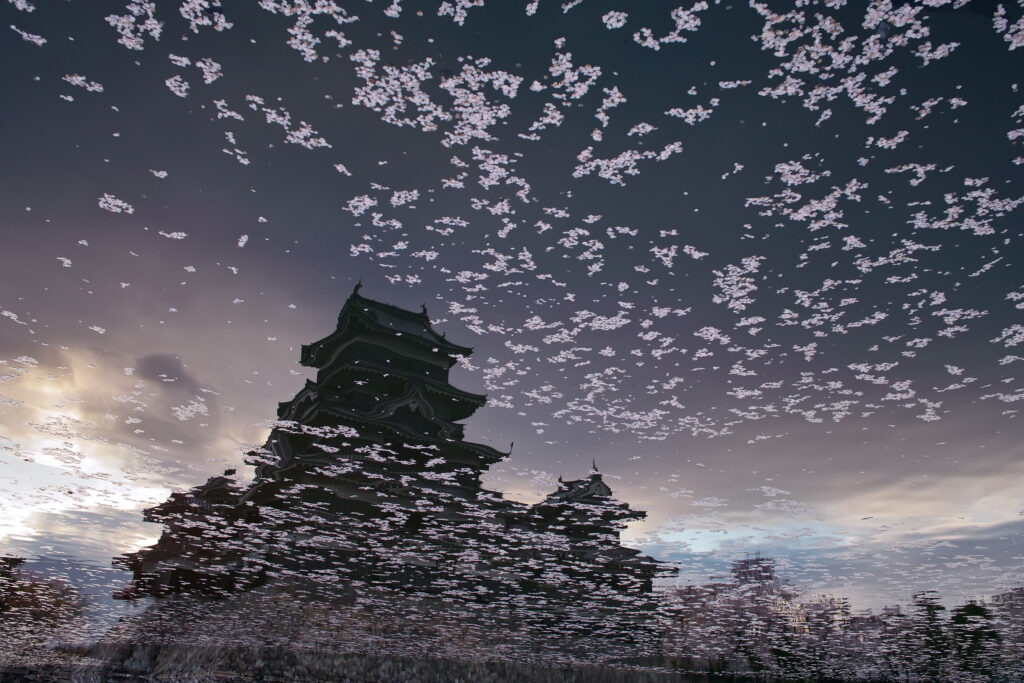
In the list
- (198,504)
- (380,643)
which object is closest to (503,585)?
(380,643)

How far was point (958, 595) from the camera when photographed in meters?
14.2

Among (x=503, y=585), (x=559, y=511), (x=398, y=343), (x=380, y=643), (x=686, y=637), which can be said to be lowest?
(x=380, y=643)

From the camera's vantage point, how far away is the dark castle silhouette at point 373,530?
1223 cm

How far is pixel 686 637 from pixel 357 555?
1193 cm

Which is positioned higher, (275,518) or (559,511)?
(559,511)

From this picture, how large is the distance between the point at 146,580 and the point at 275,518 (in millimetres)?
5846

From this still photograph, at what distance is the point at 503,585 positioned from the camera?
1416 cm

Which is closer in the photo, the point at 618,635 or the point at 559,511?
the point at 618,635

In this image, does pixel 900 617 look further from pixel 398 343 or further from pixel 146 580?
pixel 146 580

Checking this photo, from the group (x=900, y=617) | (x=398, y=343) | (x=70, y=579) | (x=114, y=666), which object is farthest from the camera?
(x=114, y=666)

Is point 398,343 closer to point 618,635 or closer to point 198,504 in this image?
point 198,504

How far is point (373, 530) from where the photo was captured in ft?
42.8

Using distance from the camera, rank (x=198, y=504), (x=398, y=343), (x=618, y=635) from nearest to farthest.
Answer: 1. (x=198, y=504)
2. (x=618, y=635)
3. (x=398, y=343)

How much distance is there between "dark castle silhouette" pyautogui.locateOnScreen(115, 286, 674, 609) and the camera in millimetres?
12227
